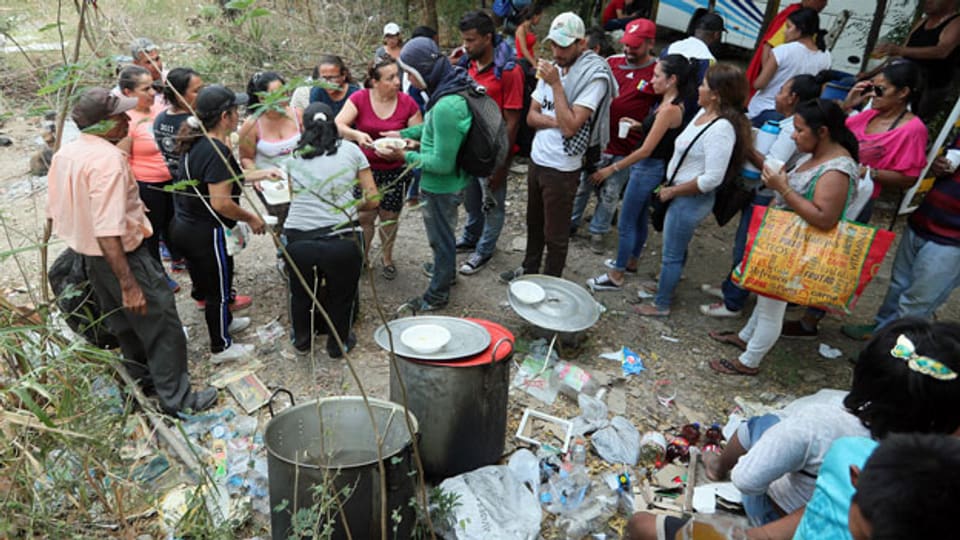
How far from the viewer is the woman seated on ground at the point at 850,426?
5.79 feet

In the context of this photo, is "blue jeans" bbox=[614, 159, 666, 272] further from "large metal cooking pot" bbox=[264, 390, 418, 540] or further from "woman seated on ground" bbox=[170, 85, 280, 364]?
"large metal cooking pot" bbox=[264, 390, 418, 540]

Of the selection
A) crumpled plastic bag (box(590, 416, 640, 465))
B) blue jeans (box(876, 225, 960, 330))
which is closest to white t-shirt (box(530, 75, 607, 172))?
crumpled plastic bag (box(590, 416, 640, 465))

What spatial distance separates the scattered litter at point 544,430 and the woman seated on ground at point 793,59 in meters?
3.03

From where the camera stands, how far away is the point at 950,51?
183 inches

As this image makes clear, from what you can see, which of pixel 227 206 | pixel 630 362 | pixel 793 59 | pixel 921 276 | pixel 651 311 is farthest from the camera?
pixel 793 59

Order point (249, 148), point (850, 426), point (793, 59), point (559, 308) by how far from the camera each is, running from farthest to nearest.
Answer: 1. point (793, 59)
2. point (249, 148)
3. point (559, 308)
4. point (850, 426)

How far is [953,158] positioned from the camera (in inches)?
139

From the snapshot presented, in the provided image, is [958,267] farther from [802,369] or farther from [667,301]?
[667,301]

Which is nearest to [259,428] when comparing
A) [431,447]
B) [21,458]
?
[431,447]

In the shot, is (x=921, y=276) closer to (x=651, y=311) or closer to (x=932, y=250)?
(x=932, y=250)

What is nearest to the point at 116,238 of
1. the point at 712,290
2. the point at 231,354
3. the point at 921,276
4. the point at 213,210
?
the point at 213,210

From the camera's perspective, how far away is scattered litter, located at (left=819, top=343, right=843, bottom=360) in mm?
4238

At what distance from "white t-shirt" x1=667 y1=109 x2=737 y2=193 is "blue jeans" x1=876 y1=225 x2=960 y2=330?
4.45ft

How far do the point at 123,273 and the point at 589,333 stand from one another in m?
3.02
